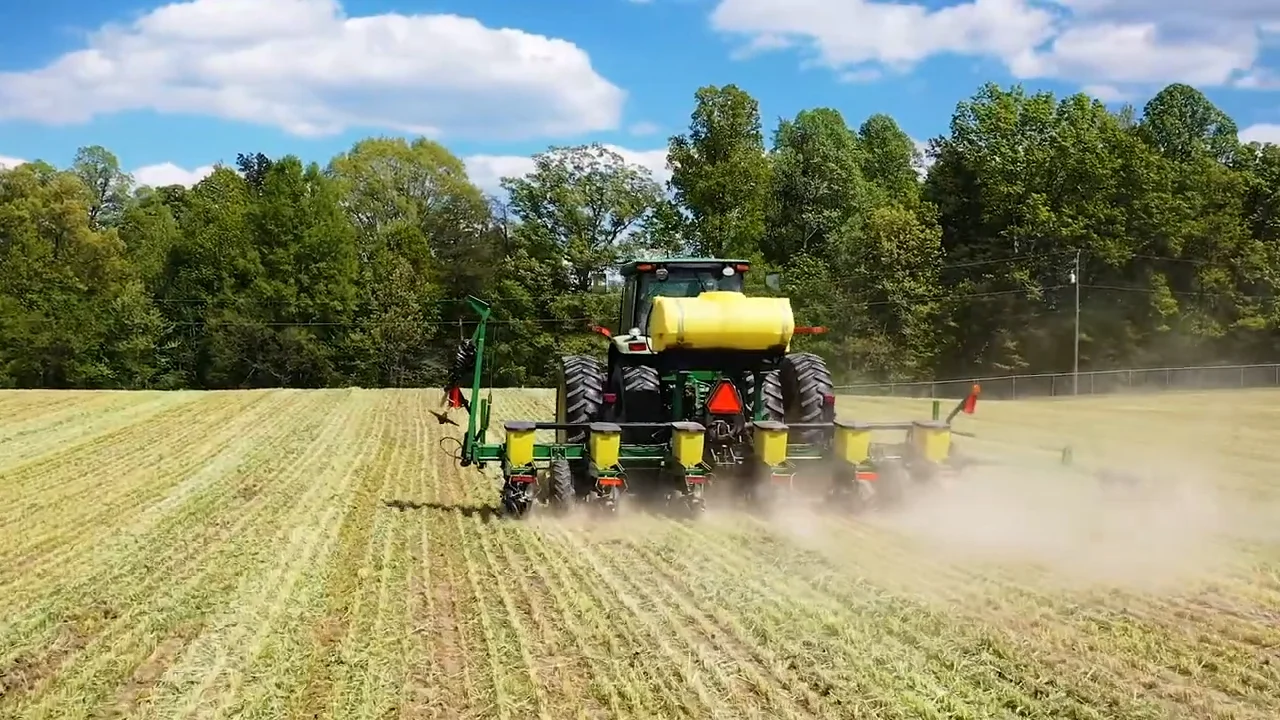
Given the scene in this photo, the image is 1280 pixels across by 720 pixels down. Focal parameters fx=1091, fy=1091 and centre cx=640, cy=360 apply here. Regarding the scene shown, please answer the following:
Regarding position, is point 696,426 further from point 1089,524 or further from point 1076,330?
point 1076,330

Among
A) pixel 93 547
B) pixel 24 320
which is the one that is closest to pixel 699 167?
pixel 24 320

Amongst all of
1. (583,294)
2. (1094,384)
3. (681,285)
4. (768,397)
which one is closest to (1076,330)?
(1094,384)

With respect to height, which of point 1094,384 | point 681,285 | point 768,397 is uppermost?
point 681,285

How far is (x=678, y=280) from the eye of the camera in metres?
12.8

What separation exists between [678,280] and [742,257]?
35.0 metres

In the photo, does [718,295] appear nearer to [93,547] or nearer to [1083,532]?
[1083,532]

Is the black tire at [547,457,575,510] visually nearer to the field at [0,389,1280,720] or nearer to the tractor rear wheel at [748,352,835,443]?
the field at [0,389,1280,720]

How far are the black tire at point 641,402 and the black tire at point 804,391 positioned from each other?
1246 mm

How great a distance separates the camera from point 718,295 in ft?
38.0

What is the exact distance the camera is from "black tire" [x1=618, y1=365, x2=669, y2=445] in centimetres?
1169

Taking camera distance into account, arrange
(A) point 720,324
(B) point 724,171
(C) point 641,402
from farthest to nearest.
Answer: (B) point 724,171 → (C) point 641,402 → (A) point 720,324

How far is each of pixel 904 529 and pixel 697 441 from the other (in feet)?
6.95

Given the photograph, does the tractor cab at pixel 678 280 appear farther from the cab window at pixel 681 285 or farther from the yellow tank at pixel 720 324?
the yellow tank at pixel 720 324

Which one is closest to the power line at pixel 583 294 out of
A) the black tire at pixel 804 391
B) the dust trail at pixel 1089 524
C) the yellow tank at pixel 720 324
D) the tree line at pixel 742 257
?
the tree line at pixel 742 257
